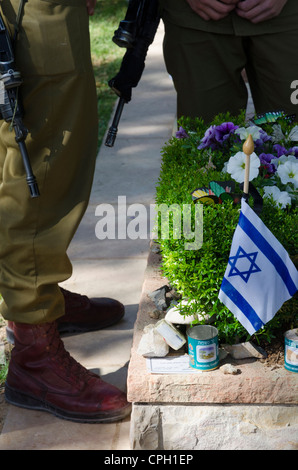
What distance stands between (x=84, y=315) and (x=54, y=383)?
1.79 feet

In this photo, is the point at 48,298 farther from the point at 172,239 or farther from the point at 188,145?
the point at 188,145

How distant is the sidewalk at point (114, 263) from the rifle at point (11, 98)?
33.1 inches

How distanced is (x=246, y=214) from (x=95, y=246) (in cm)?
181

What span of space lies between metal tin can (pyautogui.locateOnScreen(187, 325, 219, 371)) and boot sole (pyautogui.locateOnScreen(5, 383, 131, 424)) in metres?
0.42

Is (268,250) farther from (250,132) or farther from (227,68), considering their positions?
(227,68)

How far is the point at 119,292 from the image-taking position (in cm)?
351

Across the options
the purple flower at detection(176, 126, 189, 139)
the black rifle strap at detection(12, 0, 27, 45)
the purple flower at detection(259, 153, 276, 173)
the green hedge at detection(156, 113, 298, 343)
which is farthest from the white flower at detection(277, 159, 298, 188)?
the black rifle strap at detection(12, 0, 27, 45)

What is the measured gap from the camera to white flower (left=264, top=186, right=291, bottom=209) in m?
2.61

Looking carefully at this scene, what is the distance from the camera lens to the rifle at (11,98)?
2.27m

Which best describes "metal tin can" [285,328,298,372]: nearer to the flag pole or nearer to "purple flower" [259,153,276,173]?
the flag pole

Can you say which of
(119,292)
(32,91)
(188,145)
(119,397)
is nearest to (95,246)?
(119,292)

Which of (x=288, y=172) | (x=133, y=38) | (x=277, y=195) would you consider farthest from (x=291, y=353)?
(x=133, y=38)

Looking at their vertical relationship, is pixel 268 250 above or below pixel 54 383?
above

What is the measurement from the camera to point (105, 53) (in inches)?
293
